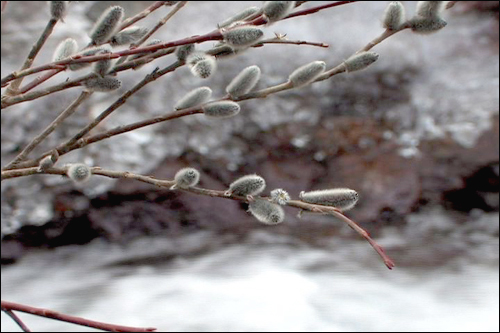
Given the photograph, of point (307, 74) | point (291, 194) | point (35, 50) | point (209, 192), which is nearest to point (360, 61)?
point (307, 74)

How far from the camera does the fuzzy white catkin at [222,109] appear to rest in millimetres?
512

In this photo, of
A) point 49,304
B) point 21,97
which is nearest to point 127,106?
point 49,304

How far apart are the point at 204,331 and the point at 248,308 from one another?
127mm

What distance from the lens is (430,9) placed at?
45 cm

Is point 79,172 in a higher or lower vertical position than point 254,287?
lower

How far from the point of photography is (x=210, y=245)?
68.5 inches

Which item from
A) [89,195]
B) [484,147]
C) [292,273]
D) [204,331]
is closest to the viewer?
[204,331]

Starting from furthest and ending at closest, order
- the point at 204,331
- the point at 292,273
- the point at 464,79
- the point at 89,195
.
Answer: the point at 464,79
the point at 89,195
the point at 292,273
the point at 204,331

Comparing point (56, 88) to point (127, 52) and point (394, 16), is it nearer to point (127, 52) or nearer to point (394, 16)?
point (127, 52)

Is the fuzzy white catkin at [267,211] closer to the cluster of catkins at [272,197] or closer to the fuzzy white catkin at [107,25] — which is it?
the cluster of catkins at [272,197]

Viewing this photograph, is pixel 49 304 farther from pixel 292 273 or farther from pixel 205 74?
pixel 205 74

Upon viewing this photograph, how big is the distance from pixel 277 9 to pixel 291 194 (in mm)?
1430

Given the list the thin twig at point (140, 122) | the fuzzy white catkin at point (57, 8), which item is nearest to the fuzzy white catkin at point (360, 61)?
the thin twig at point (140, 122)

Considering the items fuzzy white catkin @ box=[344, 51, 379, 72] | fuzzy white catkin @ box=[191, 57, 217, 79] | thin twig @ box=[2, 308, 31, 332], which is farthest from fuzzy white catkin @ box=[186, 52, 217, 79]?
thin twig @ box=[2, 308, 31, 332]
